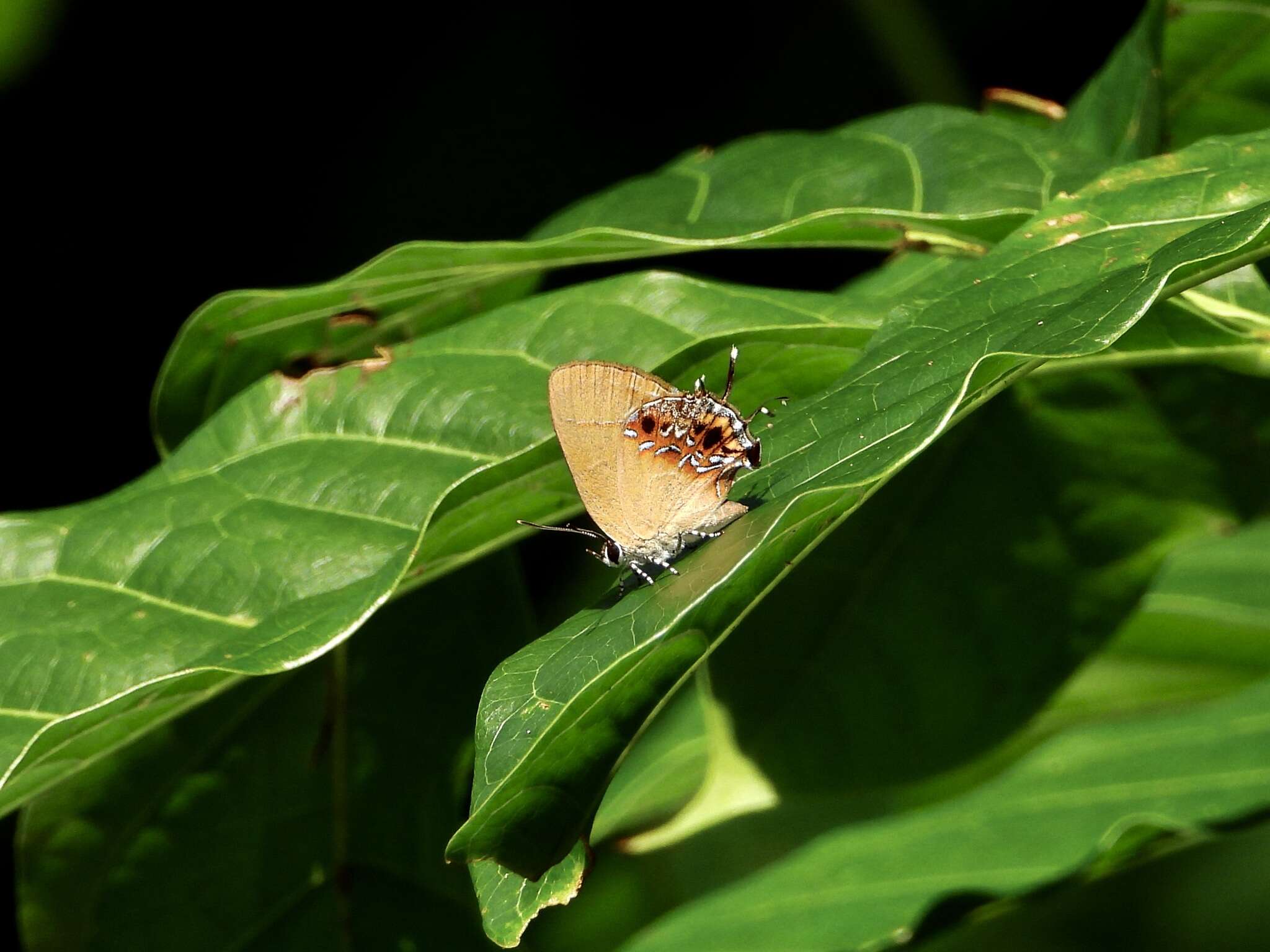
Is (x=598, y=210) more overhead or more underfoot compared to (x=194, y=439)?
more overhead

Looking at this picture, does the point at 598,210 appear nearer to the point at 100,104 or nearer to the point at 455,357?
the point at 455,357

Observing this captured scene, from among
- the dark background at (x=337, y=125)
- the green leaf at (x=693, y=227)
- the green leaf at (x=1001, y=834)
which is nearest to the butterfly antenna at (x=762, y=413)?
the green leaf at (x=693, y=227)

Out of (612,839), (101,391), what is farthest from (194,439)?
(101,391)

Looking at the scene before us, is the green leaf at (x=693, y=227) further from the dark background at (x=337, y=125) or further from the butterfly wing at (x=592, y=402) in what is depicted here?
the dark background at (x=337, y=125)

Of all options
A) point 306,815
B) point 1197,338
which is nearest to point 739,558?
point 1197,338

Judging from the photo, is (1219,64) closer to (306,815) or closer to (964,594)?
(964,594)

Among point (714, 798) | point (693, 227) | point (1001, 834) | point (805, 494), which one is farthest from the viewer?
point (1001, 834)

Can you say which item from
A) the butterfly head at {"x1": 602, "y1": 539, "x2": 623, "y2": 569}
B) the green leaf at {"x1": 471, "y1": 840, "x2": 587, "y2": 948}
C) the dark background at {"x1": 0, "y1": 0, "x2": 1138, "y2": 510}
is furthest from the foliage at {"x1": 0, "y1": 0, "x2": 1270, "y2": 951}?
the dark background at {"x1": 0, "y1": 0, "x2": 1138, "y2": 510}
